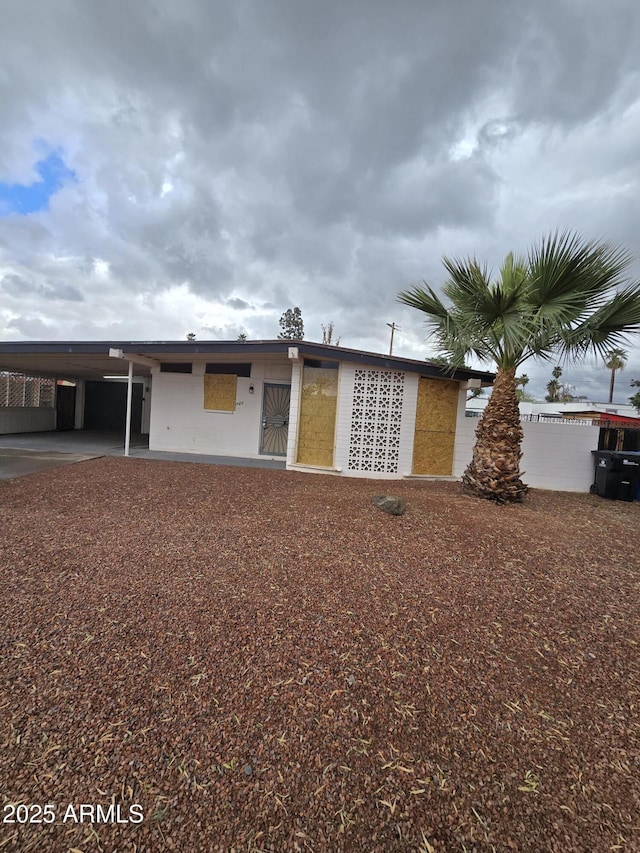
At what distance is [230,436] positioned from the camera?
1037 cm

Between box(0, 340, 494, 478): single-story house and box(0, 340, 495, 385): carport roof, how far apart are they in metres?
0.02

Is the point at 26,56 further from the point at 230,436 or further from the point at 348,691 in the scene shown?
the point at 348,691

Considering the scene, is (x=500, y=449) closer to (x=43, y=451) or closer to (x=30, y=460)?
(x=30, y=460)

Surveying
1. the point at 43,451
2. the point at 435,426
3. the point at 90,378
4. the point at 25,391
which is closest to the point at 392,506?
the point at 435,426

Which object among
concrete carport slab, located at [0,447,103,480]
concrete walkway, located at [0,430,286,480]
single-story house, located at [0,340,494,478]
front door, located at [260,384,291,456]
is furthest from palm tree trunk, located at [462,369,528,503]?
concrete carport slab, located at [0,447,103,480]

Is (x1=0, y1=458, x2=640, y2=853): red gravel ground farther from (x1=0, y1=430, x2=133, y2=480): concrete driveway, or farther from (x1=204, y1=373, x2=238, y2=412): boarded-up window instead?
(x1=204, y1=373, x2=238, y2=412): boarded-up window

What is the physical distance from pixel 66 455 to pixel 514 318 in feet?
34.5

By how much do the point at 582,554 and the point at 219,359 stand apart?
896 cm

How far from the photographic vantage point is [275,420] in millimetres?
10156

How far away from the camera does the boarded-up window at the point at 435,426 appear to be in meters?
8.73

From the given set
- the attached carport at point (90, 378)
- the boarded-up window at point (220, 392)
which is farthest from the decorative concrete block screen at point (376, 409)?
the attached carport at point (90, 378)

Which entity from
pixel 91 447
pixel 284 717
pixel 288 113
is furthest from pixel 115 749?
pixel 288 113

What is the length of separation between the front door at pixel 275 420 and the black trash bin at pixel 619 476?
751 centimetres

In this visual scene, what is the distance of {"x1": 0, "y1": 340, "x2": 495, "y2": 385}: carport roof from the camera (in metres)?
8.33
